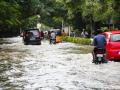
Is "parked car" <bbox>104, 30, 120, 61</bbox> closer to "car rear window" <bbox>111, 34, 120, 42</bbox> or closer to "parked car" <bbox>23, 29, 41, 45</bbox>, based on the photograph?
"car rear window" <bbox>111, 34, 120, 42</bbox>

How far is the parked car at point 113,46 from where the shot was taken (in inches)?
940

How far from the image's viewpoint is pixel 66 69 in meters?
20.1

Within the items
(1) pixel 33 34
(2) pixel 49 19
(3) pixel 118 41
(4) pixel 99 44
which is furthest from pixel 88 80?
(2) pixel 49 19

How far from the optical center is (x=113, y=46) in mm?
23953

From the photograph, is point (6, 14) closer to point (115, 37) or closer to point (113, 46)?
point (115, 37)

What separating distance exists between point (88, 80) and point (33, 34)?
115ft

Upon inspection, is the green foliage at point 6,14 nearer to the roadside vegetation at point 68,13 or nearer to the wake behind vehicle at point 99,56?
the roadside vegetation at point 68,13

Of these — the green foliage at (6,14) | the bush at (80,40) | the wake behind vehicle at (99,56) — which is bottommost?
the bush at (80,40)

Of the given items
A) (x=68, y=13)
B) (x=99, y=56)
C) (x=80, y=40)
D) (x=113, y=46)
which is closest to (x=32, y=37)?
(x=80, y=40)

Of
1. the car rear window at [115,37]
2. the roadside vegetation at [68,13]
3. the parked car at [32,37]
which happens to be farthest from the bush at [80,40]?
the car rear window at [115,37]

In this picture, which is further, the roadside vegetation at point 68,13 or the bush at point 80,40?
the bush at point 80,40

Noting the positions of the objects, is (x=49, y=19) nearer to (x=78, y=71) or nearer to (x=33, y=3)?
(x=33, y=3)

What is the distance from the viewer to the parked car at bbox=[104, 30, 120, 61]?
23.9 m

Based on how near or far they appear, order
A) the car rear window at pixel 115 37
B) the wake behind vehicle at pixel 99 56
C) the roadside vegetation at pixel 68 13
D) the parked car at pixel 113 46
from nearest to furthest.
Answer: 1. the wake behind vehicle at pixel 99 56
2. the parked car at pixel 113 46
3. the car rear window at pixel 115 37
4. the roadside vegetation at pixel 68 13
